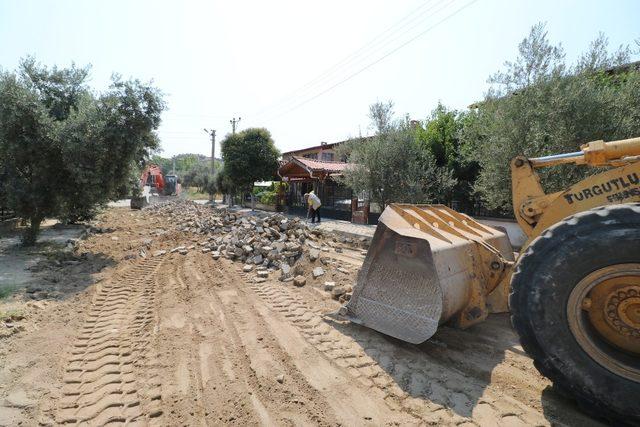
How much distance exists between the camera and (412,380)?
3.00 meters

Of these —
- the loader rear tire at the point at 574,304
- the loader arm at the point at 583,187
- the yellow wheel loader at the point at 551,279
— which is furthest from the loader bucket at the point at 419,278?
the loader rear tire at the point at 574,304

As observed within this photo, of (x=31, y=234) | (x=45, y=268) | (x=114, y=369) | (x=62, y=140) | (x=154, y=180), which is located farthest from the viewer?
(x=154, y=180)

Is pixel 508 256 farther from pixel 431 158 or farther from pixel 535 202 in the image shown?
pixel 431 158

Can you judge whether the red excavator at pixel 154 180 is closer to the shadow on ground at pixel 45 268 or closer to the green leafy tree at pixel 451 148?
the shadow on ground at pixel 45 268

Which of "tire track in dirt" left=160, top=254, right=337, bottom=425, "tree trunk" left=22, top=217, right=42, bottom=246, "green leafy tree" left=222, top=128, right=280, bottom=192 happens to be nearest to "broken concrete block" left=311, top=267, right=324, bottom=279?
"tire track in dirt" left=160, top=254, right=337, bottom=425

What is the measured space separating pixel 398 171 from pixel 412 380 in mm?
10707

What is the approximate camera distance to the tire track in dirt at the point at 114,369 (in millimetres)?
2660

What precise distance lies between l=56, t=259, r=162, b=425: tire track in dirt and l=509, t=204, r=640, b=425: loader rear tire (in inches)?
108

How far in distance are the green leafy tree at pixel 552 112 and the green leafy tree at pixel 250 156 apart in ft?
51.5

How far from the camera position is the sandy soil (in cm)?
261

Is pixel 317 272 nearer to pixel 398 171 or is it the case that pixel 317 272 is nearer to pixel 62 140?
pixel 62 140

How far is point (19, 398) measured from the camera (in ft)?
9.37

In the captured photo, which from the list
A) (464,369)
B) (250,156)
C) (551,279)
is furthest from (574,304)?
(250,156)

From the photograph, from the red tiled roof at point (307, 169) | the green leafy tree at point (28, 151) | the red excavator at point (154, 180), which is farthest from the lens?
the red excavator at point (154, 180)
